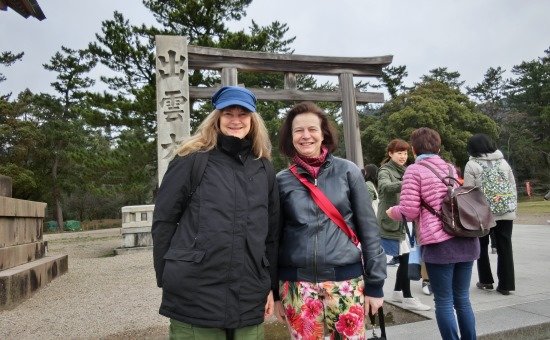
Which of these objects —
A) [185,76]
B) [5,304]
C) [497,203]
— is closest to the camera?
[497,203]

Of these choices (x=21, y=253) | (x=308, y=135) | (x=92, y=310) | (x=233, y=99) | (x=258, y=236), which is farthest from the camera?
(x=21, y=253)

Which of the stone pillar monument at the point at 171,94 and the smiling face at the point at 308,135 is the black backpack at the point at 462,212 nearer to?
the smiling face at the point at 308,135

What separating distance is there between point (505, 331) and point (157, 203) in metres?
2.70

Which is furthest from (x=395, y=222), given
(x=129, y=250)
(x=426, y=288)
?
(x=129, y=250)

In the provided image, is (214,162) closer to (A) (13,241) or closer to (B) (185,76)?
(A) (13,241)

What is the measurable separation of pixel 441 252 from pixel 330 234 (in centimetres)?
99

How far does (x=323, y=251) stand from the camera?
5.84ft

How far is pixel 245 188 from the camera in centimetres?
171

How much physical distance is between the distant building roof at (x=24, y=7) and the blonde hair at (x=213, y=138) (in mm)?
4512

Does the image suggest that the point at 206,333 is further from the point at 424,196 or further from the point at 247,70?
the point at 247,70

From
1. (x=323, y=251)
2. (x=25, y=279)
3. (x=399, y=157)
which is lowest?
(x=25, y=279)

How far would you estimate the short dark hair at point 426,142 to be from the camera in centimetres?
265

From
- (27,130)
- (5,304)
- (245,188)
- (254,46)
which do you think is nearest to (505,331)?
(245,188)

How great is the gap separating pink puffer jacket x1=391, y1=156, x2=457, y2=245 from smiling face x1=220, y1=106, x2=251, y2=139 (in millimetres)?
1269
